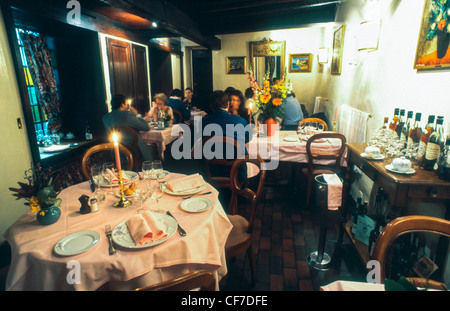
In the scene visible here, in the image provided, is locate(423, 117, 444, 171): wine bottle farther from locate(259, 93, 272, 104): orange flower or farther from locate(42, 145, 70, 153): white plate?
locate(42, 145, 70, 153): white plate

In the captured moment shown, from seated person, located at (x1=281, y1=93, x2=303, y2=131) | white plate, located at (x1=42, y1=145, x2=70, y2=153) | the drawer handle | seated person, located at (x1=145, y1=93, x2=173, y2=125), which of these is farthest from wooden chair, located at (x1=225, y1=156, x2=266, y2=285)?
seated person, located at (x1=145, y1=93, x2=173, y2=125)

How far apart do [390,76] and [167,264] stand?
2.70 m

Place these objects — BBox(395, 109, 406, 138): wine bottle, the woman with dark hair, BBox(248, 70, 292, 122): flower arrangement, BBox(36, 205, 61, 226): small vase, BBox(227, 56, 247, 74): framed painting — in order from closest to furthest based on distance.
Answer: BBox(36, 205, 61, 226): small vase → BBox(395, 109, 406, 138): wine bottle → BBox(248, 70, 292, 122): flower arrangement → the woman with dark hair → BBox(227, 56, 247, 74): framed painting

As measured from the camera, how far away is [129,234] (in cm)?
122

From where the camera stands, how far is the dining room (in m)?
1.15

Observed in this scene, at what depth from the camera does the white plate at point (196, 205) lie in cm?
143

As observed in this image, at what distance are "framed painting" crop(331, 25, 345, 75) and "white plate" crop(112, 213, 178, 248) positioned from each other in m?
4.52

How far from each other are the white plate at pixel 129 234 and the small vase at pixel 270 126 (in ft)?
6.94

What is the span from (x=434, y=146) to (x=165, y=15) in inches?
144

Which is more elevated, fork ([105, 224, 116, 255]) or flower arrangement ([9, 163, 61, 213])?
flower arrangement ([9, 163, 61, 213])

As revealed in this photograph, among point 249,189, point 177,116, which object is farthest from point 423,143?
point 177,116

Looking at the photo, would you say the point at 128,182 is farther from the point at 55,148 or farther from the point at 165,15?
the point at 165,15
